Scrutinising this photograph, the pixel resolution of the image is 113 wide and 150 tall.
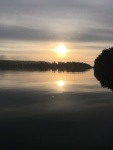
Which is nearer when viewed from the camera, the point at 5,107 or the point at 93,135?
the point at 93,135

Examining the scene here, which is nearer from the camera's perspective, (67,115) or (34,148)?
(34,148)

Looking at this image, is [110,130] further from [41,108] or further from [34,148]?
[41,108]

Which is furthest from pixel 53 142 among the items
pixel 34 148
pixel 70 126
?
pixel 70 126

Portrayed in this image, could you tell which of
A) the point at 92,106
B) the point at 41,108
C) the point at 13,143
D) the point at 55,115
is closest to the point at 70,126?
the point at 55,115

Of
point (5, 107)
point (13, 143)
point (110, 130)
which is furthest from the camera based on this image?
point (5, 107)

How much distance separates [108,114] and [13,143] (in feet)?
47.0

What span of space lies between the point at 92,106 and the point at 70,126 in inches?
507

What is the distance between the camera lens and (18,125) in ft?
83.3

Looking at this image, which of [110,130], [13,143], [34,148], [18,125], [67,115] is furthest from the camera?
[67,115]

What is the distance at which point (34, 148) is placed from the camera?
18.9 metres

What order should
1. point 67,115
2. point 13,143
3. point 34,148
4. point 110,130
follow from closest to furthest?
point 34,148 < point 13,143 < point 110,130 < point 67,115

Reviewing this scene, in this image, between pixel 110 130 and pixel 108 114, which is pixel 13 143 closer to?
pixel 110 130

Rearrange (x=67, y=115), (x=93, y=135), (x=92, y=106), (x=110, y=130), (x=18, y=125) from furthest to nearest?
(x=92, y=106) → (x=67, y=115) → (x=18, y=125) → (x=110, y=130) → (x=93, y=135)

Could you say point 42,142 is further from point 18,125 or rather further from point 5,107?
point 5,107
